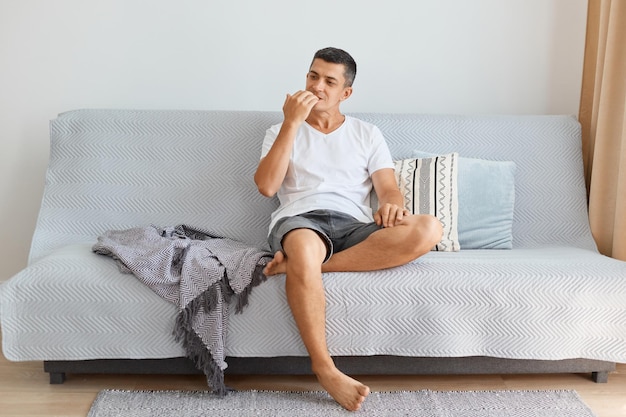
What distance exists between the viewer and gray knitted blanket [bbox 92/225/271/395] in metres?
2.12

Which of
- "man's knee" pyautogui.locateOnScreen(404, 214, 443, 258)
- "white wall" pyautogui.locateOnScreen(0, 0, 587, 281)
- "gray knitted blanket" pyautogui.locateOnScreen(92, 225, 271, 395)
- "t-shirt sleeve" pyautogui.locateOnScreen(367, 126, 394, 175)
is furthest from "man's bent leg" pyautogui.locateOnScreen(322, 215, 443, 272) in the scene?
"white wall" pyautogui.locateOnScreen(0, 0, 587, 281)

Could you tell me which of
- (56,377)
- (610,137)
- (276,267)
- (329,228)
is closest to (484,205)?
(610,137)

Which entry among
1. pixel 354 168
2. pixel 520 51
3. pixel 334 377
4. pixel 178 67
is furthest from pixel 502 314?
pixel 178 67

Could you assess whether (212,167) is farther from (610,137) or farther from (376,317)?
(610,137)

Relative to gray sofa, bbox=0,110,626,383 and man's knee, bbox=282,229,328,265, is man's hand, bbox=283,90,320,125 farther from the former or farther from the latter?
gray sofa, bbox=0,110,626,383

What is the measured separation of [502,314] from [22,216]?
196 cm

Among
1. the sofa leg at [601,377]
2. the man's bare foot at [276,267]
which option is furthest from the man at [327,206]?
the sofa leg at [601,377]

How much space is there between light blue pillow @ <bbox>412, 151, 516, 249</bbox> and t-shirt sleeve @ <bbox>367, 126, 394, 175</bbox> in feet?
0.92

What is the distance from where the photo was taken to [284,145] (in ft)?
7.69

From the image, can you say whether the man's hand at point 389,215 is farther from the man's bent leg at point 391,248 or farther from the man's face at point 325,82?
the man's face at point 325,82

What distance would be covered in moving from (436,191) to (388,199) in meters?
0.23

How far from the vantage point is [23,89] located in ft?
9.83

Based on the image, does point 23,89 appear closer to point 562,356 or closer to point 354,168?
point 354,168

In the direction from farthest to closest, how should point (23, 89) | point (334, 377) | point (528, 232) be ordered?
point (23, 89) → point (528, 232) → point (334, 377)
